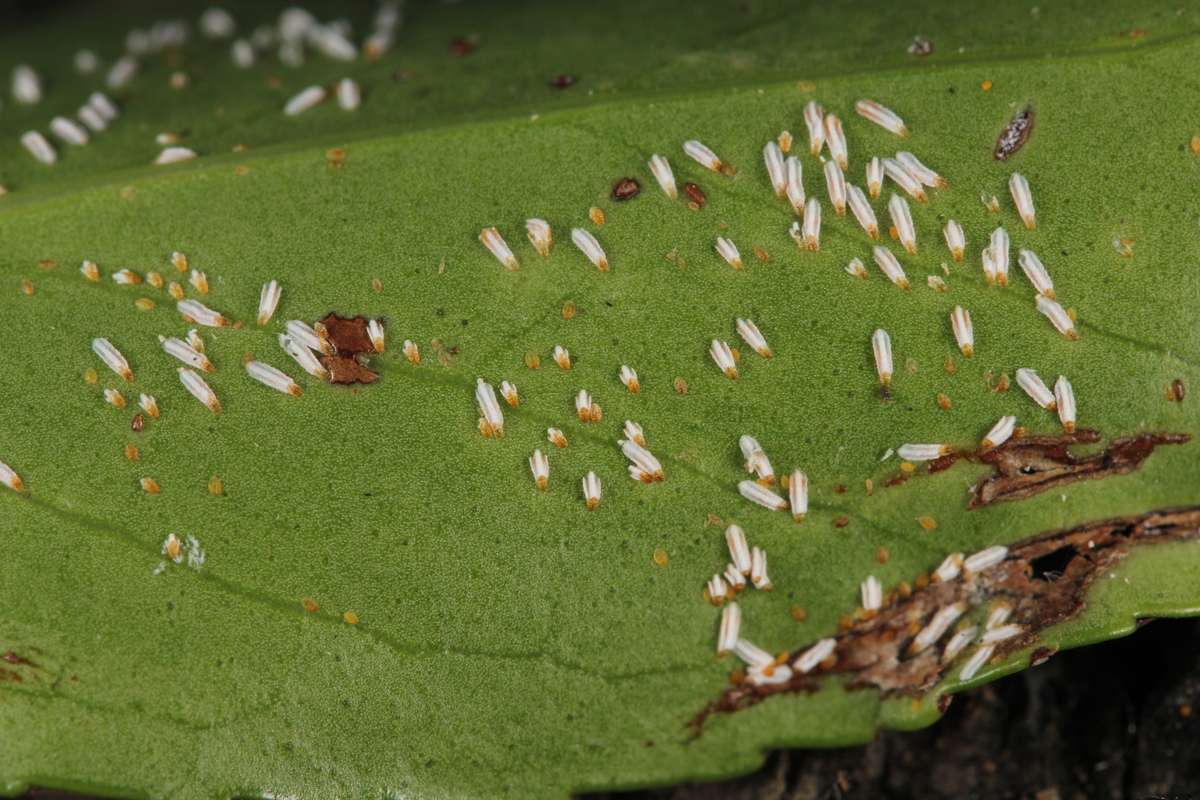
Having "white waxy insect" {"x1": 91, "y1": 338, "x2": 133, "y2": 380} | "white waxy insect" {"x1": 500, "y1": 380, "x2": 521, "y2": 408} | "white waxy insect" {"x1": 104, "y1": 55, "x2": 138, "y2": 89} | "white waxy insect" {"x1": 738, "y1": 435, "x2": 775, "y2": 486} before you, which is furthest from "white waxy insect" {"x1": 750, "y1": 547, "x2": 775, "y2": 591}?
"white waxy insect" {"x1": 104, "y1": 55, "x2": 138, "y2": 89}

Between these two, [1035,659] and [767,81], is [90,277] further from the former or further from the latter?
[1035,659]

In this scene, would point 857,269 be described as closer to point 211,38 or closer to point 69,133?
point 69,133

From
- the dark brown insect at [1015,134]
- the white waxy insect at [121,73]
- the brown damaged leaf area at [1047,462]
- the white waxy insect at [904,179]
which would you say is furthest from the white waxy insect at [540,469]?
the white waxy insect at [121,73]

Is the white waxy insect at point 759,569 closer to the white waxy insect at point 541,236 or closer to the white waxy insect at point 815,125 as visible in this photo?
the white waxy insect at point 541,236

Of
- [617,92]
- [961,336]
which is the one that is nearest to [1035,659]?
[961,336]

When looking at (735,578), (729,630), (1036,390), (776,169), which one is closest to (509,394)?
(735,578)

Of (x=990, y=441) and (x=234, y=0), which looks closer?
(x=990, y=441)

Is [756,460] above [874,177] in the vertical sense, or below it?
below
